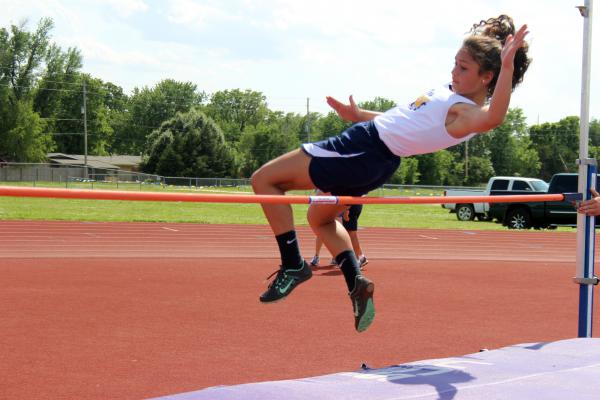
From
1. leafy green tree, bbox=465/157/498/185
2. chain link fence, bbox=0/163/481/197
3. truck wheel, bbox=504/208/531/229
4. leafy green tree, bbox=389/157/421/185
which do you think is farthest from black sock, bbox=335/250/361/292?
leafy green tree, bbox=465/157/498/185

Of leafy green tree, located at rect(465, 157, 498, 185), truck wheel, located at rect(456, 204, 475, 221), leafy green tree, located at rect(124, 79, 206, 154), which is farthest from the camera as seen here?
leafy green tree, located at rect(124, 79, 206, 154)

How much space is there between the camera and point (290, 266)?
3637 mm

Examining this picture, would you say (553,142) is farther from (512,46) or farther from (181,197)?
(181,197)

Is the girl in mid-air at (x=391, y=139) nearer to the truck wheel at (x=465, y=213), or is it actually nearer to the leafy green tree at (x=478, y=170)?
the truck wheel at (x=465, y=213)

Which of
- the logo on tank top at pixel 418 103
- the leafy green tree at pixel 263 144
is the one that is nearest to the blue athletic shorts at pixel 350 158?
the logo on tank top at pixel 418 103

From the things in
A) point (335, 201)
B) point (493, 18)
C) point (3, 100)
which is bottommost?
point (335, 201)

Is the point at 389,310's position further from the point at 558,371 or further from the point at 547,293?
the point at 558,371

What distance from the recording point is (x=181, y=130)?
200 ft

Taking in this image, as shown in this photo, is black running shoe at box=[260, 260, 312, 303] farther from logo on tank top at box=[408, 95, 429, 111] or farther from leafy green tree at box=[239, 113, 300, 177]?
leafy green tree at box=[239, 113, 300, 177]

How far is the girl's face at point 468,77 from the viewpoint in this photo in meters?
3.48

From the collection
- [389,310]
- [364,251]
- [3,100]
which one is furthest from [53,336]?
[3,100]

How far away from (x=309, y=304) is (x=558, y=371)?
13.7ft

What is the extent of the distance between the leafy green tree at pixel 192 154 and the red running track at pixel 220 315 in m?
44.7

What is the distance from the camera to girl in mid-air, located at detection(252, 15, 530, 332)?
3.31 m
